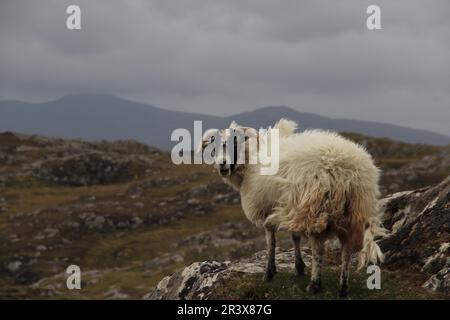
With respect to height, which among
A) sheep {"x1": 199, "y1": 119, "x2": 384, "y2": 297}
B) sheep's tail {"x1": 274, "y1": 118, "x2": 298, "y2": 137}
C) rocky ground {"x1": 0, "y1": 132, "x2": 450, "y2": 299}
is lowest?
rocky ground {"x1": 0, "y1": 132, "x2": 450, "y2": 299}

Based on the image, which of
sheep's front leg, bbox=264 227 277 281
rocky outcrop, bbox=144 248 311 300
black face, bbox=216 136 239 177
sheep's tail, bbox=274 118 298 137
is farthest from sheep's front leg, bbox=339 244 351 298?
sheep's tail, bbox=274 118 298 137

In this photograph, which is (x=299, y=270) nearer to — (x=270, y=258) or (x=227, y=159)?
(x=270, y=258)

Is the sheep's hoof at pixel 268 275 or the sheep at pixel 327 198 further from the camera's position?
the sheep's hoof at pixel 268 275

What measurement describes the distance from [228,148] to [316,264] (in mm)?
4387

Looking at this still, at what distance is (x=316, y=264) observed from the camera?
1566cm

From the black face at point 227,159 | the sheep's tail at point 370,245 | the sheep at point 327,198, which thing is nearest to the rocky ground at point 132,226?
the sheep at point 327,198

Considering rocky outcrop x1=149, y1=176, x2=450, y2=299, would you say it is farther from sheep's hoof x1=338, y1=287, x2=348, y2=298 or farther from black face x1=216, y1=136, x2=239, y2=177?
black face x1=216, y1=136, x2=239, y2=177

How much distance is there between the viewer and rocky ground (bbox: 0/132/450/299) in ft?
66.1

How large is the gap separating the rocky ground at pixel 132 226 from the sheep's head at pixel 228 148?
11.2 ft

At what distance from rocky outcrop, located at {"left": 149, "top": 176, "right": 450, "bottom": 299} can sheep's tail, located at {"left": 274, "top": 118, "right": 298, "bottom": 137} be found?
443 centimetres

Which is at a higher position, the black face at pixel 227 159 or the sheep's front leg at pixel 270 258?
the black face at pixel 227 159

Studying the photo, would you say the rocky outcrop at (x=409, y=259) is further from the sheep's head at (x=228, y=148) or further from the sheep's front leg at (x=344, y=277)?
the sheep's head at (x=228, y=148)

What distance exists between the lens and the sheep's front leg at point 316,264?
15.5 metres

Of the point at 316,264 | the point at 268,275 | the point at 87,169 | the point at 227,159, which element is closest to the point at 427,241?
the point at 316,264
